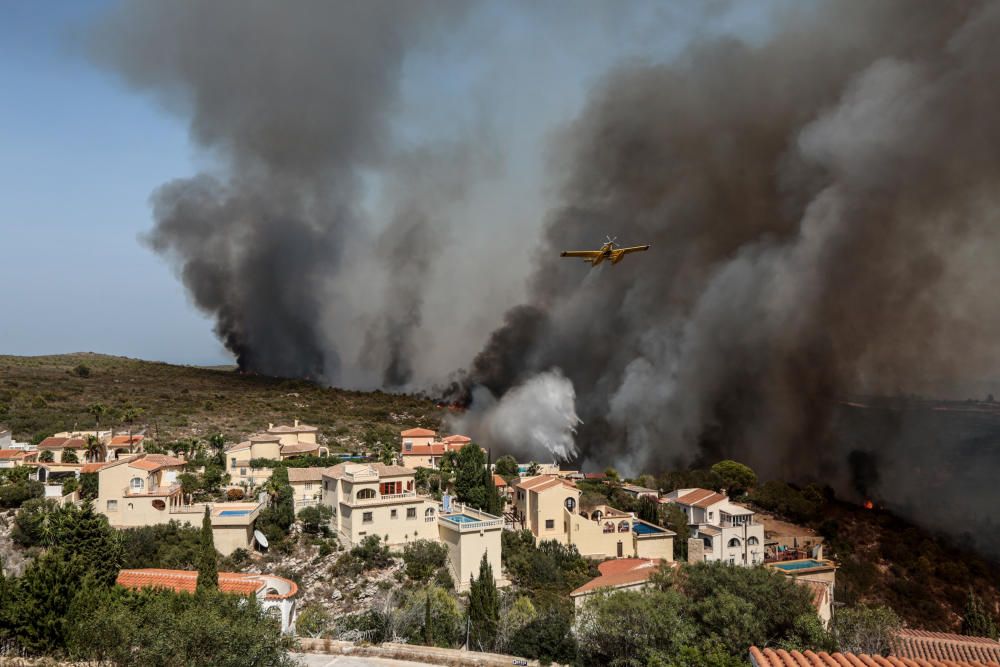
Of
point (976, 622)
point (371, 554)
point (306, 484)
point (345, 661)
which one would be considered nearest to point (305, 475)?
point (306, 484)

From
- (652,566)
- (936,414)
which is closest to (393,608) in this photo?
(652,566)

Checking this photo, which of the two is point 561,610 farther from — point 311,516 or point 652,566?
point 311,516

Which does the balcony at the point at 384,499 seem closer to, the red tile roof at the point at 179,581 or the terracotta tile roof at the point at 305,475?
the terracotta tile roof at the point at 305,475

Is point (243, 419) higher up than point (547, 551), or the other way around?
point (243, 419)

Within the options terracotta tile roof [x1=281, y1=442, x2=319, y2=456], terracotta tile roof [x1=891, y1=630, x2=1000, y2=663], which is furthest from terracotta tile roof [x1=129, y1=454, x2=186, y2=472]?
terracotta tile roof [x1=891, y1=630, x2=1000, y2=663]

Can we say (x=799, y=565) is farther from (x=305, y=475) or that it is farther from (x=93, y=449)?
(x=93, y=449)
